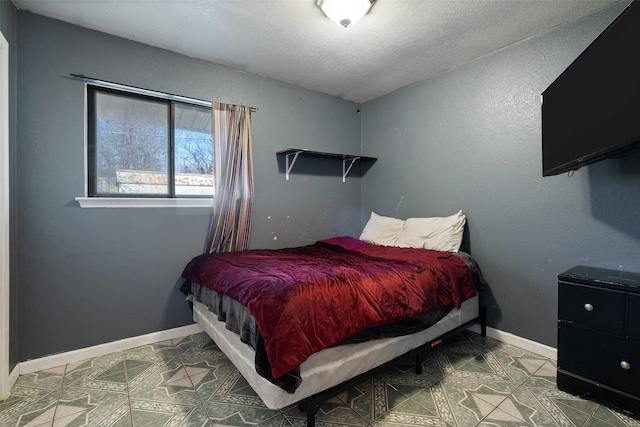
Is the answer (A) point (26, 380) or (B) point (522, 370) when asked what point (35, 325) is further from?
(B) point (522, 370)

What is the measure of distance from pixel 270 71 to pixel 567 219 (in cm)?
279

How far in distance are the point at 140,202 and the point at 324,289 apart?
174cm

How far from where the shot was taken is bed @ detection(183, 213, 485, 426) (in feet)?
4.30

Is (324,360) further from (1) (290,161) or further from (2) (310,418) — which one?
(1) (290,161)

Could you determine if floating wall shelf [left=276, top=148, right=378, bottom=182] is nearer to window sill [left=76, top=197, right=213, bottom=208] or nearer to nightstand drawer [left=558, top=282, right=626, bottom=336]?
window sill [left=76, top=197, right=213, bottom=208]

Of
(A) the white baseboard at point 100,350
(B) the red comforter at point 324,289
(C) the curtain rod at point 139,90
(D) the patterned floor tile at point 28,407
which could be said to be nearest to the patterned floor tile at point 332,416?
(B) the red comforter at point 324,289

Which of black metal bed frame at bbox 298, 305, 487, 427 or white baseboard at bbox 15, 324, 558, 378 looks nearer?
black metal bed frame at bbox 298, 305, 487, 427

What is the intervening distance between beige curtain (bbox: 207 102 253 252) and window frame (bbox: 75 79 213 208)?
0.15 metres

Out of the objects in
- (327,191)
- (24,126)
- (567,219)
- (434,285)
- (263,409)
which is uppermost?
(24,126)

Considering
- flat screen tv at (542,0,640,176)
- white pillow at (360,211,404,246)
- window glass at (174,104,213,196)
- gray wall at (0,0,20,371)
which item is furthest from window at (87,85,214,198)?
flat screen tv at (542,0,640,176)

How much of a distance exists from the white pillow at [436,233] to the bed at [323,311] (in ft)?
0.45

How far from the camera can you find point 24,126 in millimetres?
1920

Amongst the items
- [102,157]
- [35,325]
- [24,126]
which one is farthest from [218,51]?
[35,325]

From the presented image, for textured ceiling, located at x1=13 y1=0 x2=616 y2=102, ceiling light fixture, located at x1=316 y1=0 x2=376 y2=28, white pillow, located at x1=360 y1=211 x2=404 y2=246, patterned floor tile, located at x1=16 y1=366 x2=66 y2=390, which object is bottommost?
patterned floor tile, located at x1=16 y1=366 x2=66 y2=390
